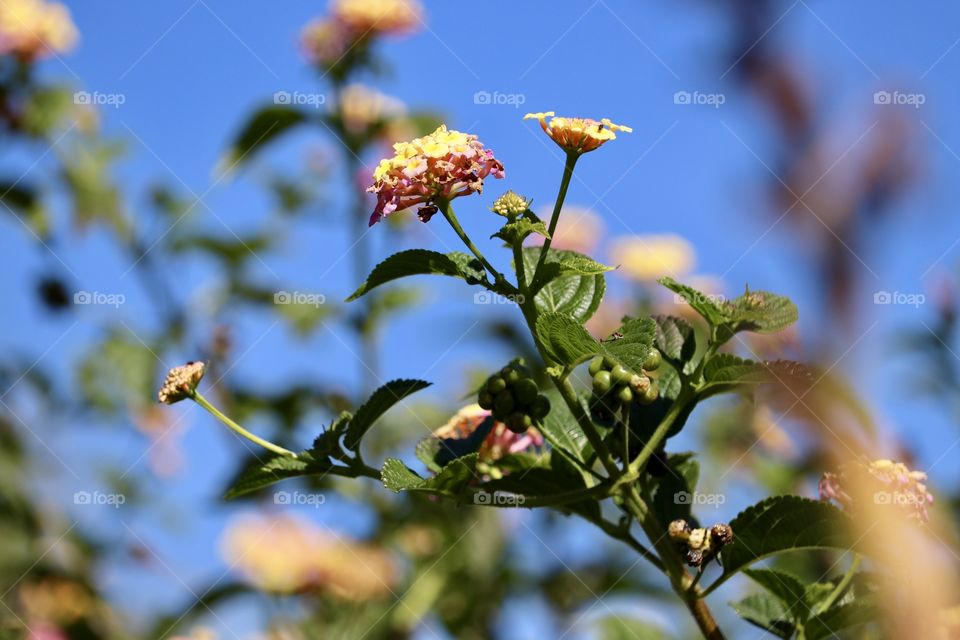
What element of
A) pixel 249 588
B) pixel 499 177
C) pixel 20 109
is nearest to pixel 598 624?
pixel 249 588

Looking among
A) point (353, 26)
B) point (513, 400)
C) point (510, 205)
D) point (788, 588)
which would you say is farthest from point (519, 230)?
point (353, 26)

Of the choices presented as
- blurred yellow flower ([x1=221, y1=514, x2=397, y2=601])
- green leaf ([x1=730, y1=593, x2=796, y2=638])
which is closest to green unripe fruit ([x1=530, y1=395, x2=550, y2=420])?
green leaf ([x1=730, y1=593, x2=796, y2=638])

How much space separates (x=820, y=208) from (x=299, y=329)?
10.4ft

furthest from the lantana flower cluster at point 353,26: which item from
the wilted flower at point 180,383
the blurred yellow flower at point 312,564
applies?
the wilted flower at point 180,383

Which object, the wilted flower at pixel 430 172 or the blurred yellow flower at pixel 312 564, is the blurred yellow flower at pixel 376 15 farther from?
the wilted flower at pixel 430 172

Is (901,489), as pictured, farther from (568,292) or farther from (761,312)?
(568,292)

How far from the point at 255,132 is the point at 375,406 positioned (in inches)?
83.3

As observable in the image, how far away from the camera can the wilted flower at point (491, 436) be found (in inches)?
52.4

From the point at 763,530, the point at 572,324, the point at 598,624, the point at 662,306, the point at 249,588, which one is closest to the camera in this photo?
the point at 572,324

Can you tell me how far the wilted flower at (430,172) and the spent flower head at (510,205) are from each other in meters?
0.05

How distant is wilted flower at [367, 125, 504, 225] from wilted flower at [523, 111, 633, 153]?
78mm

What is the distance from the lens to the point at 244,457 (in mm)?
2748

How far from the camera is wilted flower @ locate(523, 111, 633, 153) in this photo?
1.21 metres

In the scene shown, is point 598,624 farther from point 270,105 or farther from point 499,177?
point 270,105
